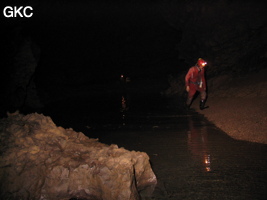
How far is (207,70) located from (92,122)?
35.1ft

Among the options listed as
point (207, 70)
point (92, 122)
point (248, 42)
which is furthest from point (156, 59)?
point (92, 122)

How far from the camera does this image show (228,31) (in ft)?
51.3

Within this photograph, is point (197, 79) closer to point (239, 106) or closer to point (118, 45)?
point (239, 106)

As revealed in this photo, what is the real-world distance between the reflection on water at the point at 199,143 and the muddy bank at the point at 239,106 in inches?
24.7

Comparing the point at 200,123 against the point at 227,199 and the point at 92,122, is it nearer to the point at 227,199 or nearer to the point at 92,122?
the point at 92,122

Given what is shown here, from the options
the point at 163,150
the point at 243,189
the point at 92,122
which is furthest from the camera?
the point at 92,122

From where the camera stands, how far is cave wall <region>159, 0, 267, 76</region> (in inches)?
571

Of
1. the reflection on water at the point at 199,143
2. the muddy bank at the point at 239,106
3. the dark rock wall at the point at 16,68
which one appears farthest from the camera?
the dark rock wall at the point at 16,68

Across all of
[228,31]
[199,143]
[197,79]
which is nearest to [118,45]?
[228,31]

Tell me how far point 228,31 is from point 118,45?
19.7 meters

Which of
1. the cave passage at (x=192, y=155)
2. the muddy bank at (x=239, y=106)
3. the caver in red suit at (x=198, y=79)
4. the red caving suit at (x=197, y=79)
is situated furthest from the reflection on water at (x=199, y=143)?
the red caving suit at (x=197, y=79)

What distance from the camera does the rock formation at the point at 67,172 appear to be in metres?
3.71

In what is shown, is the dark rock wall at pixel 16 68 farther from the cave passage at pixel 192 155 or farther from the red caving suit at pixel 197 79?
the red caving suit at pixel 197 79

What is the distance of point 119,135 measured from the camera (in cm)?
746
